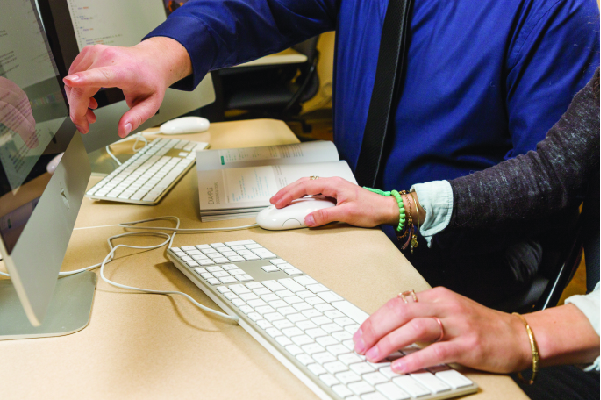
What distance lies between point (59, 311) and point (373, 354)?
15.3 inches

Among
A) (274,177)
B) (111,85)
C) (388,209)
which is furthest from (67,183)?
(388,209)

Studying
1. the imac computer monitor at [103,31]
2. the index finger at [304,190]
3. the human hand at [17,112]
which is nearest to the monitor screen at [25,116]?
the human hand at [17,112]

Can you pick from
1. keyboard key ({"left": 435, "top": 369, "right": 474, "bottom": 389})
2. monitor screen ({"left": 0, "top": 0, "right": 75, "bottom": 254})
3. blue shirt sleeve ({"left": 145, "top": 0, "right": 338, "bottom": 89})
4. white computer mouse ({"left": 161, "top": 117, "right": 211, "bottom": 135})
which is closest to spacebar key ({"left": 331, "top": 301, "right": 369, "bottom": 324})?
keyboard key ({"left": 435, "top": 369, "right": 474, "bottom": 389})

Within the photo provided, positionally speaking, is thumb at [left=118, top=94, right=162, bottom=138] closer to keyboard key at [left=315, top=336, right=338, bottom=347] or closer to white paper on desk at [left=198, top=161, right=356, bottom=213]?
white paper on desk at [left=198, top=161, right=356, bottom=213]

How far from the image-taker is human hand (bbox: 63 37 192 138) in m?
0.65

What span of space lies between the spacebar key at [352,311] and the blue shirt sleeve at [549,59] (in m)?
0.52

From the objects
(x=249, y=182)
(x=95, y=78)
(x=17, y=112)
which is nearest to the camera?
(x=17, y=112)

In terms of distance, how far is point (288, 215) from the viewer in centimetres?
76

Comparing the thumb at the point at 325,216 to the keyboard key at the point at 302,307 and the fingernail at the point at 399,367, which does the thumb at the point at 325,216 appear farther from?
the fingernail at the point at 399,367

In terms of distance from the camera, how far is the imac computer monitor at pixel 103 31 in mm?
809

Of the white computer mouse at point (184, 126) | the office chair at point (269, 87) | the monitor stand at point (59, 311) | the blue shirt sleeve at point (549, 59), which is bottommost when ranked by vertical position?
the office chair at point (269, 87)

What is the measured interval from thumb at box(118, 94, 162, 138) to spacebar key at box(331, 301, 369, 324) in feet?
1.32

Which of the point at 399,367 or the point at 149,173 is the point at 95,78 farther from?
the point at 399,367

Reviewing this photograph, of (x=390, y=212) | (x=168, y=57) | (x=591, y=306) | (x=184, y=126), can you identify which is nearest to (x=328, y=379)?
(x=591, y=306)
